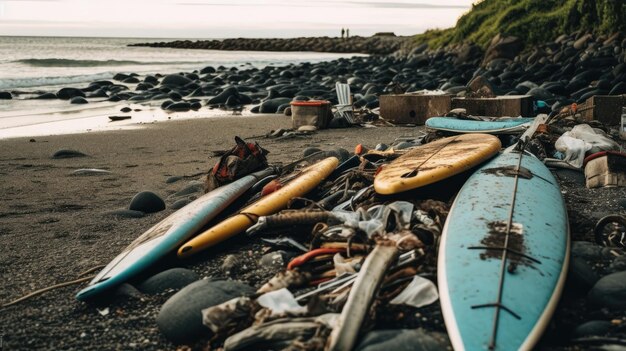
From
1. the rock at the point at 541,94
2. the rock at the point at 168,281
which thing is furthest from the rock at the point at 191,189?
the rock at the point at 541,94

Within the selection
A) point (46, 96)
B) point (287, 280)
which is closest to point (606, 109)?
point (287, 280)

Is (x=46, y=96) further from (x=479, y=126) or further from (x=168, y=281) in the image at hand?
(x=168, y=281)

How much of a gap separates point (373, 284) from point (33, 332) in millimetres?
1587

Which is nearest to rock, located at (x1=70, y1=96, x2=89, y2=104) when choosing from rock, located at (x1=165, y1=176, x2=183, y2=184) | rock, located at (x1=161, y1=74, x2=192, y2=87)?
rock, located at (x1=161, y1=74, x2=192, y2=87)

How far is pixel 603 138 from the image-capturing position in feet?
19.0

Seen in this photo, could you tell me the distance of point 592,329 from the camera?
2611 mm

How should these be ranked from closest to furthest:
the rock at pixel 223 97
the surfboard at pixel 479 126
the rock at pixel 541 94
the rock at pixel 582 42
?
the surfboard at pixel 479 126, the rock at pixel 541 94, the rock at pixel 223 97, the rock at pixel 582 42

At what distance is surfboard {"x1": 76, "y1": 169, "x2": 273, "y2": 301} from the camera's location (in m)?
3.46

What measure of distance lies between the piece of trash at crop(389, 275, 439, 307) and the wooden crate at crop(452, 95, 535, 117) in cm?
621

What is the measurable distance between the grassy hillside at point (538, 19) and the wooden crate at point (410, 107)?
9940 millimetres

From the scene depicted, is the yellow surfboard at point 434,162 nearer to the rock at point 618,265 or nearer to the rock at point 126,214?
the rock at point 618,265

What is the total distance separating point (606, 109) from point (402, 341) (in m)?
6.73

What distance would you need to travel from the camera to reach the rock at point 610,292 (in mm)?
2797

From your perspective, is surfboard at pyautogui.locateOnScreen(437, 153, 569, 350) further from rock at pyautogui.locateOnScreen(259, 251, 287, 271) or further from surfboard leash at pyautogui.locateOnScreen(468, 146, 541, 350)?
rock at pyautogui.locateOnScreen(259, 251, 287, 271)
